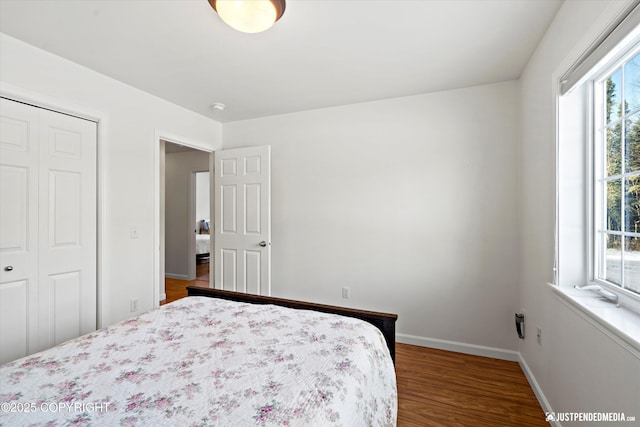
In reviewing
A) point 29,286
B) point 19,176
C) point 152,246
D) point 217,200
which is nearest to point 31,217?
Result: point 19,176

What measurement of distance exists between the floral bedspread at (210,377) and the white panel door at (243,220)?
1.61m

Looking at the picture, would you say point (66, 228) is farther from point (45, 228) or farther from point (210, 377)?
point (210, 377)

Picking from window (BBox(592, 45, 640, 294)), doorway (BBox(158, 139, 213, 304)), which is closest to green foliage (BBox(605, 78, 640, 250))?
window (BBox(592, 45, 640, 294))

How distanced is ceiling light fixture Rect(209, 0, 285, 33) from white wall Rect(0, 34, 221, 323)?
4.96 ft

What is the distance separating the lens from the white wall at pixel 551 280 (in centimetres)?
116

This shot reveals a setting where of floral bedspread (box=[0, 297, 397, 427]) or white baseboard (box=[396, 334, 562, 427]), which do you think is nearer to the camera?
floral bedspread (box=[0, 297, 397, 427])

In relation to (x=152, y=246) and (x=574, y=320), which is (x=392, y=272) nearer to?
(x=574, y=320)

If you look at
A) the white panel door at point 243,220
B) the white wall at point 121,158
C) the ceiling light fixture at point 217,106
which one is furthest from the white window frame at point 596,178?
the white wall at point 121,158

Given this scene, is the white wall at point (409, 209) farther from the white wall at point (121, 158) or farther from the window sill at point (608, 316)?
the white wall at point (121, 158)

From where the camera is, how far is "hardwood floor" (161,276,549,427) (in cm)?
177

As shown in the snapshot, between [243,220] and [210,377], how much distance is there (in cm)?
238

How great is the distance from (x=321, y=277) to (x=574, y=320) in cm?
216

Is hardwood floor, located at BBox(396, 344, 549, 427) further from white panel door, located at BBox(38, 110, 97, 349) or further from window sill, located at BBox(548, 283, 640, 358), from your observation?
white panel door, located at BBox(38, 110, 97, 349)

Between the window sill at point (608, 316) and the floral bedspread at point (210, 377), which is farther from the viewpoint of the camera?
the window sill at point (608, 316)
